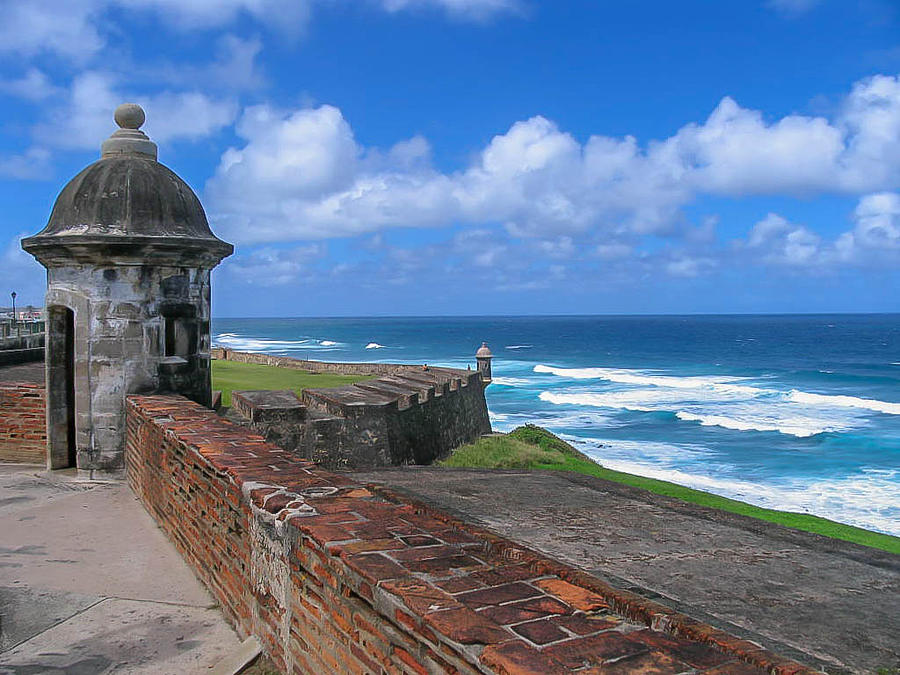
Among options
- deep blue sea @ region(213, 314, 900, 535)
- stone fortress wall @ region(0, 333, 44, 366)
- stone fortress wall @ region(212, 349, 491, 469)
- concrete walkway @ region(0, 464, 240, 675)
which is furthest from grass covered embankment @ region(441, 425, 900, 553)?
concrete walkway @ region(0, 464, 240, 675)

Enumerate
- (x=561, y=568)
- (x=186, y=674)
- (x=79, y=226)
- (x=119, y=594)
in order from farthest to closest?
(x=79, y=226) → (x=119, y=594) → (x=186, y=674) → (x=561, y=568)

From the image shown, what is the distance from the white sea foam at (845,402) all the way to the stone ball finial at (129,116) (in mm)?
40532

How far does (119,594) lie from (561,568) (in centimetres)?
256

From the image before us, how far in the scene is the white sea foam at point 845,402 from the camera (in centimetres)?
4019

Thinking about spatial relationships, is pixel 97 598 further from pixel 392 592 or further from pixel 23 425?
pixel 23 425

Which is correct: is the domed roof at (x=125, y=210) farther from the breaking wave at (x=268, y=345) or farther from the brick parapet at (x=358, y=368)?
the breaking wave at (x=268, y=345)

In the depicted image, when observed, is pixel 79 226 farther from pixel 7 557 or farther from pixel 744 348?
pixel 744 348

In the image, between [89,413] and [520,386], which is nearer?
[89,413]

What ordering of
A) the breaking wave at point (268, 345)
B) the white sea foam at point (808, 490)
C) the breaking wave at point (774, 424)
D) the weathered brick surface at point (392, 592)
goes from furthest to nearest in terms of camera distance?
1. the breaking wave at point (268, 345)
2. the breaking wave at point (774, 424)
3. the white sea foam at point (808, 490)
4. the weathered brick surface at point (392, 592)

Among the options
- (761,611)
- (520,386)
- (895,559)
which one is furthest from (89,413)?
(520,386)

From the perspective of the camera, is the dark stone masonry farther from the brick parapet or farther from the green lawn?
the green lawn

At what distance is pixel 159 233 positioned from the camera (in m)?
6.46

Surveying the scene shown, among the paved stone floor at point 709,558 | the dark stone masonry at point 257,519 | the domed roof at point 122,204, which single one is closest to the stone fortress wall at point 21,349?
the dark stone masonry at point 257,519

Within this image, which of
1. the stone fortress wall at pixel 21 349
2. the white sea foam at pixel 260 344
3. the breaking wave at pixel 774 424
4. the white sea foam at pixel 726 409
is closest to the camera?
the stone fortress wall at pixel 21 349
